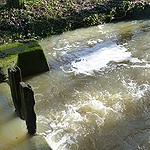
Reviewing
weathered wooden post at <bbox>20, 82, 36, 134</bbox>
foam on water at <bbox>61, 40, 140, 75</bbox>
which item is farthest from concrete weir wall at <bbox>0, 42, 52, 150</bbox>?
foam on water at <bbox>61, 40, 140, 75</bbox>

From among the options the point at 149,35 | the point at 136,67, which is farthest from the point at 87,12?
the point at 136,67

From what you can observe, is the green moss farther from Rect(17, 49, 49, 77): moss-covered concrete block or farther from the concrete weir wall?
Rect(17, 49, 49, 77): moss-covered concrete block

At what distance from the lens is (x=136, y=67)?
8.75 m

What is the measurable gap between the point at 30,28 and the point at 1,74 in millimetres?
5261

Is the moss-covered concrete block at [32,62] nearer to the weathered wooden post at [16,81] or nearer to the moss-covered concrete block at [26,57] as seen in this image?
the moss-covered concrete block at [26,57]

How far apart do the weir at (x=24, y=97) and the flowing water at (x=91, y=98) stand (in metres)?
0.44

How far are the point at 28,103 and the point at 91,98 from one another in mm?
2738

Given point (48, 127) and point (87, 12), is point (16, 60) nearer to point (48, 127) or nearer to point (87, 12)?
point (48, 127)

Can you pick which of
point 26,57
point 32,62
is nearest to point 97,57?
point 32,62

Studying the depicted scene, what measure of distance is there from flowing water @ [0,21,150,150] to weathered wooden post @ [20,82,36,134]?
1.31ft

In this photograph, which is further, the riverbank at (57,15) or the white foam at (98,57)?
the riverbank at (57,15)

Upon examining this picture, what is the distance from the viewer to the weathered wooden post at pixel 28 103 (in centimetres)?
449

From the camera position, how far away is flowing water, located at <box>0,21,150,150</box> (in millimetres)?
5512

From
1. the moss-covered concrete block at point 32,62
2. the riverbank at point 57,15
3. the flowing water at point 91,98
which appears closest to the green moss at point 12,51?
the moss-covered concrete block at point 32,62
